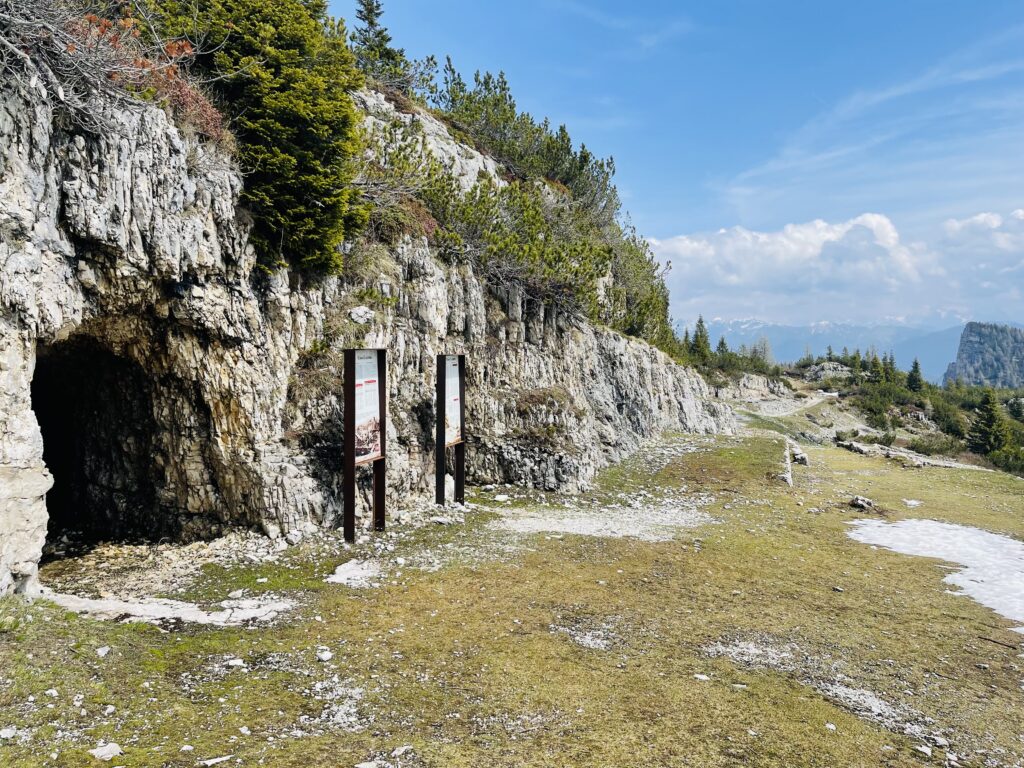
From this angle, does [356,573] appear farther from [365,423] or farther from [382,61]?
[382,61]

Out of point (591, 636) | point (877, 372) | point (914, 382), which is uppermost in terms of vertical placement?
point (877, 372)

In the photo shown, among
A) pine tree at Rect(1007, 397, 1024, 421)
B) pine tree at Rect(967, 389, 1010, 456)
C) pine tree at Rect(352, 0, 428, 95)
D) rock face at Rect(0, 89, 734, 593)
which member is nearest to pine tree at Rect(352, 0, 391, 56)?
pine tree at Rect(352, 0, 428, 95)

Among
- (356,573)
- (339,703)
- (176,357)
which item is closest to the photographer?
(339,703)

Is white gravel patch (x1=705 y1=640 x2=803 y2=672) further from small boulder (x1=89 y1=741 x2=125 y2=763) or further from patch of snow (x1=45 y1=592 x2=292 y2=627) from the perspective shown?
small boulder (x1=89 y1=741 x2=125 y2=763)

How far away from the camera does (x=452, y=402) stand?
62.8 feet

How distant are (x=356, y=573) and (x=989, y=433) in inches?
2669

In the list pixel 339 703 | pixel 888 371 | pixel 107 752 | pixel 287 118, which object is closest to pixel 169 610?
pixel 107 752

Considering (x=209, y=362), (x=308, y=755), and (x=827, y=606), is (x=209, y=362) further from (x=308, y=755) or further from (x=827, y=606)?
(x=827, y=606)

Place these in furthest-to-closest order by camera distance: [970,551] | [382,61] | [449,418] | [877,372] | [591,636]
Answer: [877,372] → [382,61] → [449,418] → [970,551] → [591,636]

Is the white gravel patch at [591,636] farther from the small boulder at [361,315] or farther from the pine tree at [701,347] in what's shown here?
the pine tree at [701,347]

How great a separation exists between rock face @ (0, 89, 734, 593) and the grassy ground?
2.84 m

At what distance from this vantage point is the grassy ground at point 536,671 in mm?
6926

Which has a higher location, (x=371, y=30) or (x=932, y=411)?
(x=371, y=30)

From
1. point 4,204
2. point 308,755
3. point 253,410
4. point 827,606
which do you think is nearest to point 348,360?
point 253,410
